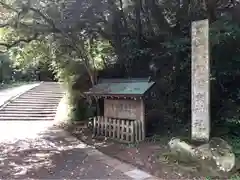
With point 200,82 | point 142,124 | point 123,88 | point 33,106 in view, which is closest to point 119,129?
point 142,124

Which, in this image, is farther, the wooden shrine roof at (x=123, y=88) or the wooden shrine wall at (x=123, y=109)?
the wooden shrine wall at (x=123, y=109)

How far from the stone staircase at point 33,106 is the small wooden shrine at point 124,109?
628cm

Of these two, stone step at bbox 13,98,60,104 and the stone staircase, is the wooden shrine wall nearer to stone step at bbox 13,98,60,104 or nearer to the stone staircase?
the stone staircase

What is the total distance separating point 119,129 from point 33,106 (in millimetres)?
9745

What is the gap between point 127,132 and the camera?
29.7 ft

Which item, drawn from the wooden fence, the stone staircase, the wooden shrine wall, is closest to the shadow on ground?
the wooden fence

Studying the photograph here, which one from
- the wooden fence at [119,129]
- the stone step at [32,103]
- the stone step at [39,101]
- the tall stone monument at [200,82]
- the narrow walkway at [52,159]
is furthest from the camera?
the stone step at [39,101]

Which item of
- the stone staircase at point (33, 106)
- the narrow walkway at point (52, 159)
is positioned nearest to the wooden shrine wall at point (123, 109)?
the narrow walkway at point (52, 159)

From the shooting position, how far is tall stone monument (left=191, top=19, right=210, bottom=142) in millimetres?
6695

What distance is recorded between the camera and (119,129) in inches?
370

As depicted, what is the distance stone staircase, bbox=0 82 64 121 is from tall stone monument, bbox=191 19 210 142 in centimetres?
1027

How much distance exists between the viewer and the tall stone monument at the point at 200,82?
670cm

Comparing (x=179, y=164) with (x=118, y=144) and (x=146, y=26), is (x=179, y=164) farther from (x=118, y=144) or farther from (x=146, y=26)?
(x=146, y=26)

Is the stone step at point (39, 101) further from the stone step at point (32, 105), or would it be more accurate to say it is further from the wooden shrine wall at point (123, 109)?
the wooden shrine wall at point (123, 109)
